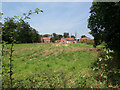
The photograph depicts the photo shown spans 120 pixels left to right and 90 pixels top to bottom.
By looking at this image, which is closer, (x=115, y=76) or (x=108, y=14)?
(x=115, y=76)

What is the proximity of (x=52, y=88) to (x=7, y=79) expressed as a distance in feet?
5.67

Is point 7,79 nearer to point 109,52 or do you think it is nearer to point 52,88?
point 52,88

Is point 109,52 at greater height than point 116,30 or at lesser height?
lesser

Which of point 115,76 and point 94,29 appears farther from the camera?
point 94,29

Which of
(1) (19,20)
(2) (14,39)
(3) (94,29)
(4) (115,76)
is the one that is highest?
(3) (94,29)

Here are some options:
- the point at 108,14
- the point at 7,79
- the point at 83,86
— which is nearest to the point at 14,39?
the point at 7,79

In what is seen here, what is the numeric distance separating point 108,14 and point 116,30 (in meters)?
1.07

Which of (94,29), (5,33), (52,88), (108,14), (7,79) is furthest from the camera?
(94,29)

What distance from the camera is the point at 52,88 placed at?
323 centimetres

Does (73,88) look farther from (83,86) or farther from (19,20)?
(19,20)

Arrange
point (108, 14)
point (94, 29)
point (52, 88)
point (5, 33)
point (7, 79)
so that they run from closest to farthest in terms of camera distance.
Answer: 1. point (5, 33)
2. point (7, 79)
3. point (52, 88)
4. point (108, 14)
5. point (94, 29)

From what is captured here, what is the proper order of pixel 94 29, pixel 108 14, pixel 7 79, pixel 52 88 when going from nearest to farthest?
pixel 7 79 → pixel 52 88 → pixel 108 14 → pixel 94 29

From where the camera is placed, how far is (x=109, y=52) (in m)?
1.51

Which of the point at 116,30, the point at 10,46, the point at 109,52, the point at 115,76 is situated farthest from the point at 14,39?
the point at 116,30
